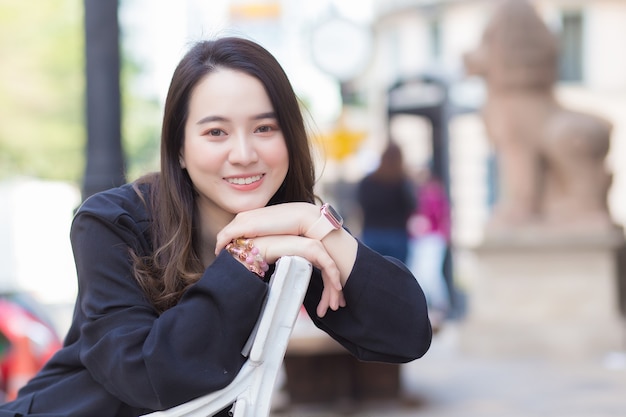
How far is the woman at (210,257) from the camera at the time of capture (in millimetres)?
1938

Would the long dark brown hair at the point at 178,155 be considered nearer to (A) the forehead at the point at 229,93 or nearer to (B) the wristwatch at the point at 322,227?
(A) the forehead at the point at 229,93

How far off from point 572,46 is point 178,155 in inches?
1303

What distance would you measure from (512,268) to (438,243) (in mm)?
3524

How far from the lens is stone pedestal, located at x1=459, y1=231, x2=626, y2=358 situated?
8766 millimetres

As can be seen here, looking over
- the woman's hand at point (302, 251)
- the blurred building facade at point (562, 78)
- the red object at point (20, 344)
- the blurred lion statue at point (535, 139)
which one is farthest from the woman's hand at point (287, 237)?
the blurred building facade at point (562, 78)

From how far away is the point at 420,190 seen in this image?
1276 centimetres

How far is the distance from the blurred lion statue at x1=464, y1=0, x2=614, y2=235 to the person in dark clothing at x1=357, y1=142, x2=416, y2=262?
1100mm

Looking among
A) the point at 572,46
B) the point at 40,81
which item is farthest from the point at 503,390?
the point at 572,46

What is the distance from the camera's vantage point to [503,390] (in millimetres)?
7203

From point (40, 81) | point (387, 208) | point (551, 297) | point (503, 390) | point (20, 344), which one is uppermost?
point (40, 81)

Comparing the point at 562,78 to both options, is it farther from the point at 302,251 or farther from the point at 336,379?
the point at 302,251

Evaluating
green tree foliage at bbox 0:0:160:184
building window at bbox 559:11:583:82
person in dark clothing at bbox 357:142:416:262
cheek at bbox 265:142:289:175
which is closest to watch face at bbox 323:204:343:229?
cheek at bbox 265:142:289:175

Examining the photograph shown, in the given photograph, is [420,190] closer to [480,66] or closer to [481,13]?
[480,66]

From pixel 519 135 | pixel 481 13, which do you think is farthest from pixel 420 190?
pixel 481 13
